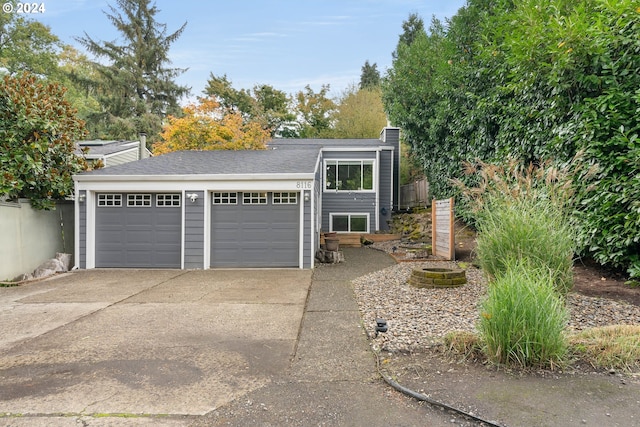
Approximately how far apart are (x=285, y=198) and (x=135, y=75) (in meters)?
21.8

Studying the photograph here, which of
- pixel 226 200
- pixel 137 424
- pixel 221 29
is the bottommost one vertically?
pixel 137 424

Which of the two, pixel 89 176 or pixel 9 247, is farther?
pixel 89 176

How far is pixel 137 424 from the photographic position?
2496 millimetres

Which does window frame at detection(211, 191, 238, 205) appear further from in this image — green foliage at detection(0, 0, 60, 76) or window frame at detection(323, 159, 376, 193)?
green foliage at detection(0, 0, 60, 76)

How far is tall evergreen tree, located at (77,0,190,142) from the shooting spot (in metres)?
24.7

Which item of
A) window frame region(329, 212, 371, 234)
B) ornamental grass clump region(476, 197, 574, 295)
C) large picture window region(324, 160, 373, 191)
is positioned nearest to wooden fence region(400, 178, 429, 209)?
large picture window region(324, 160, 373, 191)

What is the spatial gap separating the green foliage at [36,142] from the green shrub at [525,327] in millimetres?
9547

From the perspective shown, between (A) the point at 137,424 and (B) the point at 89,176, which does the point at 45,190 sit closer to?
(B) the point at 89,176

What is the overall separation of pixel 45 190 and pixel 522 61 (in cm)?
1099

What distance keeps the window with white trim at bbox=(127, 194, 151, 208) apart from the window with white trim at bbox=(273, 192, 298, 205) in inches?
128

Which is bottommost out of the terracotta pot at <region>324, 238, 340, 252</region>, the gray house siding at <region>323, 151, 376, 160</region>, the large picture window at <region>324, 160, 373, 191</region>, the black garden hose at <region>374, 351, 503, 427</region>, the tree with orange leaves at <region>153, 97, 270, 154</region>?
the black garden hose at <region>374, 351, 503, 427</region>

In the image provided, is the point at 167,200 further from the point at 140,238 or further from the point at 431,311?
the point at 431,311

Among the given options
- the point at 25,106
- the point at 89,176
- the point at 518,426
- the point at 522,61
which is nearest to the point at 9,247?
the point at 89,176

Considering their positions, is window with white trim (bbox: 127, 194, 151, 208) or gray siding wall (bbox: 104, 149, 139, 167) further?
gray siding wall (bbox: 104, 149, 139, 167)
